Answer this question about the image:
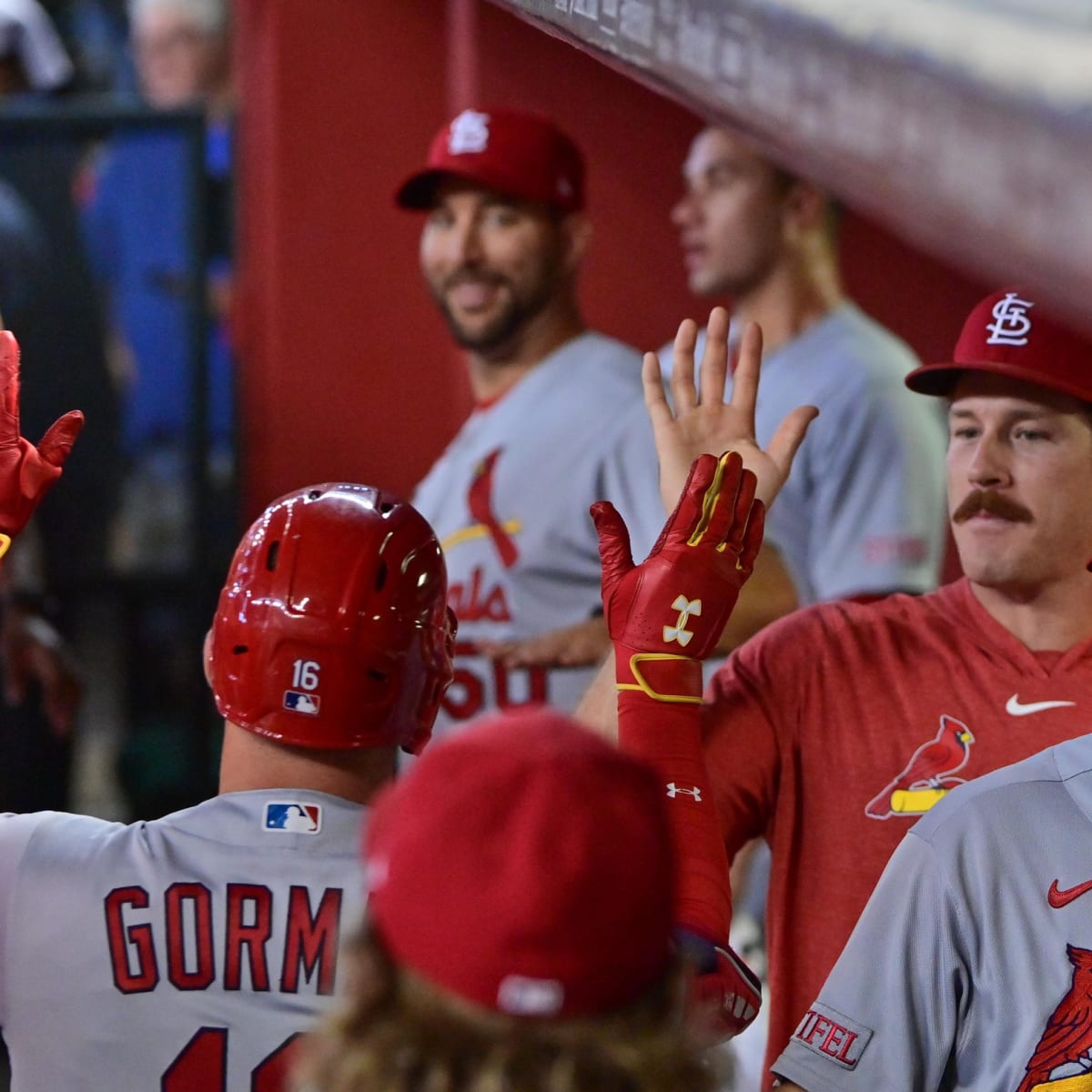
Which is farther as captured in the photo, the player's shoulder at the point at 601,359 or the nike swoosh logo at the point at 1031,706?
the player's shoulder at the point at 601,359

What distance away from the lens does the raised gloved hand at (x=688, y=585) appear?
1797 mm

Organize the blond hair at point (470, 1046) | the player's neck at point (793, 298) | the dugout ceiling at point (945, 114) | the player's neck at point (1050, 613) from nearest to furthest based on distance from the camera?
the dugout ceiling at point (945, 114), the blond hair at point (470, 1046), the player's neck at point (1050, 613), the player's neck at point (793, 298)

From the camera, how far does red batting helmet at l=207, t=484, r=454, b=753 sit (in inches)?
63.2

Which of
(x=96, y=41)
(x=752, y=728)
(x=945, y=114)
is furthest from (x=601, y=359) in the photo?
(x=96, y=41)

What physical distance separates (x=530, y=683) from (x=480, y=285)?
2.89 ft

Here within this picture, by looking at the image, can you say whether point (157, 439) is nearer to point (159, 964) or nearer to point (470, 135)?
point (470, 135)

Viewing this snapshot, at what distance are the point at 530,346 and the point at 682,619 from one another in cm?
185

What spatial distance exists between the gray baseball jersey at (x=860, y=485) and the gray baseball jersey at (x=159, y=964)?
2.08 m

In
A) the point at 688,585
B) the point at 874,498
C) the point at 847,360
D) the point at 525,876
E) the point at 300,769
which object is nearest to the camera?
the point at 525,876

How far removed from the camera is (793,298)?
13.0 ft

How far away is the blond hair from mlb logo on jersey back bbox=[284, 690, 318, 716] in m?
0.59

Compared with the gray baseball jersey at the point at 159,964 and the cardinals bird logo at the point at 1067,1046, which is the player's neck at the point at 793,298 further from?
the gray baseball jersey at the point at 159,964

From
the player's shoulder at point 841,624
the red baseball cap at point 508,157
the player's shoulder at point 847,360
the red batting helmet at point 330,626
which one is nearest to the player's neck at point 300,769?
the red batting helmet at point 330,626

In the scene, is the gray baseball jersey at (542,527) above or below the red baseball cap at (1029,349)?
below
